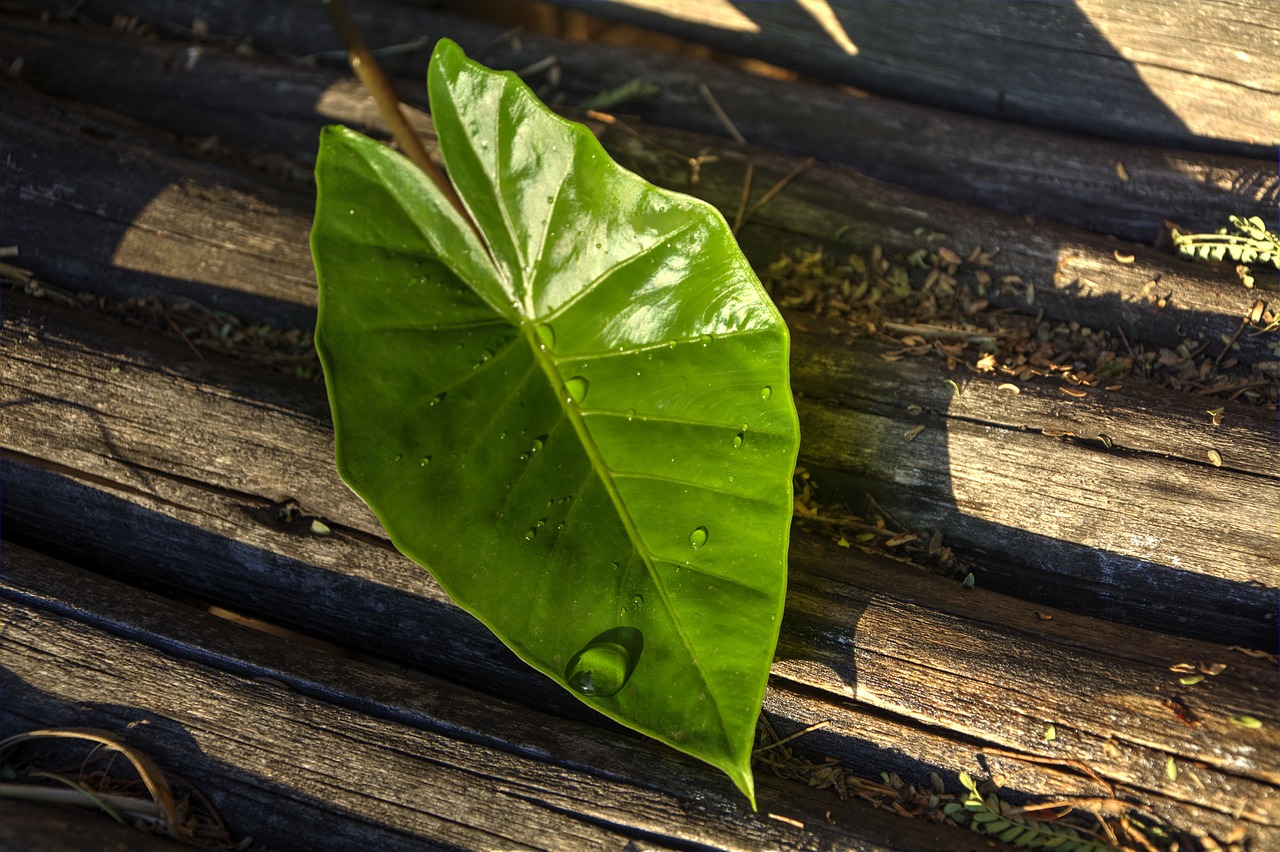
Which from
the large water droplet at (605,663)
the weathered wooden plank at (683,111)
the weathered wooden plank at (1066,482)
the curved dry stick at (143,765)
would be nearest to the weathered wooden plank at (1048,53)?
the weathered wooden plank at (683,111)

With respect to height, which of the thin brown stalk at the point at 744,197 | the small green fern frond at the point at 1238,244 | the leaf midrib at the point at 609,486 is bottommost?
the leaf midrib at the point at 609,486

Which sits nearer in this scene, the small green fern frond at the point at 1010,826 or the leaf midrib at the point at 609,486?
the leaf midrib at the point at 609,486

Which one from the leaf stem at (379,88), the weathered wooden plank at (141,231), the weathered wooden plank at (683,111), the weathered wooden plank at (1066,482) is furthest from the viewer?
the weathered wooden plank at (683,111)

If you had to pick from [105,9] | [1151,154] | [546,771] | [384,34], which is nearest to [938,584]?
[546,771]

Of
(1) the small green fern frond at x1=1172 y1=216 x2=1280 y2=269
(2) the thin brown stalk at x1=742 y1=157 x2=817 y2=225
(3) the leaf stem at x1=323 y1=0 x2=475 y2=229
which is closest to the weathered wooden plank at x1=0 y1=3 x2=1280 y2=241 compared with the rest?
Result: (1) the small green fern frond at x1=1172 y1=216 x2=1280 y2=269

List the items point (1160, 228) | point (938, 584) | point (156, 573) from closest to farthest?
point (938, 584) < point (156, 573) < point (1160, 228)

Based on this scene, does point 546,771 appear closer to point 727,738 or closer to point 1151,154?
point 727,738

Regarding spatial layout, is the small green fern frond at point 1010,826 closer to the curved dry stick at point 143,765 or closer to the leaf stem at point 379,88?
the curved dry stick at point 143,765

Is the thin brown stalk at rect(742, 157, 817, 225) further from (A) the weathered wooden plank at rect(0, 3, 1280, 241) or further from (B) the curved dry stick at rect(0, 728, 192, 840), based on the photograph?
(B) the curved dry stick at rect(0, 728, 192, 840)
